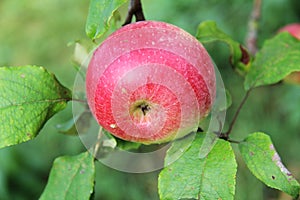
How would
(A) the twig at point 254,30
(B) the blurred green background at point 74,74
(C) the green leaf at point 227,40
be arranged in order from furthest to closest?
1. (B) the blurred green background at point 74,74
2. (A) the twig at point 254,30
3. (C) the green leaf at point 227,40

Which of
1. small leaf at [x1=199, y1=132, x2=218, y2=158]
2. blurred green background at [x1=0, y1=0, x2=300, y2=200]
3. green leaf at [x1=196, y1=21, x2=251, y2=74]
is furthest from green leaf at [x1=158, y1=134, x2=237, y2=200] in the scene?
blurred green background at [x1=0, y1=0, x2=300, y2=200]

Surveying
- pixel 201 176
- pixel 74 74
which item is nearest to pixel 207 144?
pixel 201 176

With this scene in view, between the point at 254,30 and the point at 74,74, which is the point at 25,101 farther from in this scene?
the point at 74,74

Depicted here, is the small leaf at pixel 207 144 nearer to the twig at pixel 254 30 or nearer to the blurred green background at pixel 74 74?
the twig at pixel 254 30

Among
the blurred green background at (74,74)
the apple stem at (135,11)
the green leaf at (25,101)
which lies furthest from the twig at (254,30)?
the green leaf at (25,101)

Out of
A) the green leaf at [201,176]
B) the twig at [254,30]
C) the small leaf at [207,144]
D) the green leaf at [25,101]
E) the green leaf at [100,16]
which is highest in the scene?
the green leaf at [100,16]

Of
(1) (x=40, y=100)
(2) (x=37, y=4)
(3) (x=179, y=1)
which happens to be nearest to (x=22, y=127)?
(1) (x=40, y=100)
